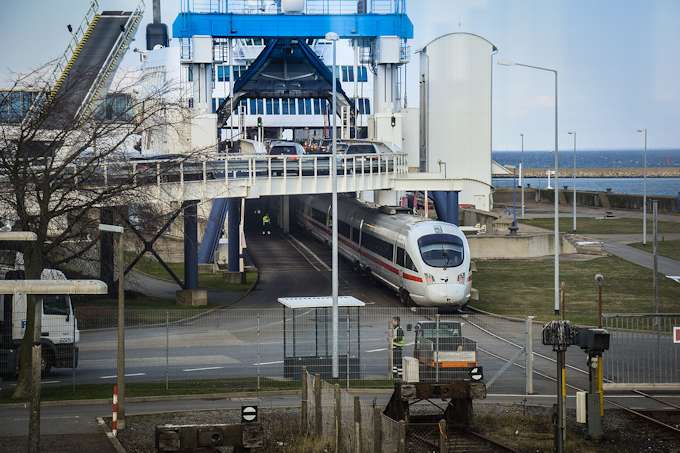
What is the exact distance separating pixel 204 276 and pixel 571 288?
16233mm

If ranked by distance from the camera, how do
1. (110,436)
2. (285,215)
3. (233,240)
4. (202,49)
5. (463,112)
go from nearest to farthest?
(110,436), (233,240), (202,49), (285,215), (463,112)

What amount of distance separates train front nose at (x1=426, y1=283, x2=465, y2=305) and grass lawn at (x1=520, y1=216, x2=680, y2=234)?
39.5 m

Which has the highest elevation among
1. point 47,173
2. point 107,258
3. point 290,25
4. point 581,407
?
point 290,25

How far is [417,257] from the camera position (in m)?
Result: 43.0

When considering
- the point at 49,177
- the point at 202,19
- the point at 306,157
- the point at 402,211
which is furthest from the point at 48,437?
the point at 202,19

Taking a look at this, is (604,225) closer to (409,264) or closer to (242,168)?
(409,264)

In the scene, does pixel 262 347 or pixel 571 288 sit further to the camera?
→ pixel 571 288

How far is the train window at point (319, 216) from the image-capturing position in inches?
2598

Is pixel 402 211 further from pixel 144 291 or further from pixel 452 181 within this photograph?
pixel 144 291

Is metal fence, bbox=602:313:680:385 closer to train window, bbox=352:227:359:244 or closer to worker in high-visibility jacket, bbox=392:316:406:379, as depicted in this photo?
worker in high-visibility jacket, bbox=392:316:406:379

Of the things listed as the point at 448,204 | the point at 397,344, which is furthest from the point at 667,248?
the point at 397,344

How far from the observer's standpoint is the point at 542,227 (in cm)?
8256

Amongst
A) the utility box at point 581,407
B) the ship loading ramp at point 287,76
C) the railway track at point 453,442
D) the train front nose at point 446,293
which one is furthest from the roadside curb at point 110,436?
the ship loading ramp at point 287,76

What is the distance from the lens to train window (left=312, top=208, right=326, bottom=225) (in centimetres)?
6600
